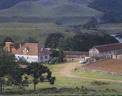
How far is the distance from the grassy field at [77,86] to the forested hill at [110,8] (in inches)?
3591

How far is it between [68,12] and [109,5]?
17.1m

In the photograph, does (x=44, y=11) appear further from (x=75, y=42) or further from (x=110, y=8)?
(x=75, y=42)

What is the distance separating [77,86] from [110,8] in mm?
128911

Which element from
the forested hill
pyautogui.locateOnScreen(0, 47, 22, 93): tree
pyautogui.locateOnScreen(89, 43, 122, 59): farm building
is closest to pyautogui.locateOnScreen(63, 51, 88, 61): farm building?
pyautogui.locateOnScreen(89, 43, 122, 59): farm building

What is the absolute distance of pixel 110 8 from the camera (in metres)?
181

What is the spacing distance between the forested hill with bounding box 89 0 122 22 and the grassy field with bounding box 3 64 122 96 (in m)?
91.2

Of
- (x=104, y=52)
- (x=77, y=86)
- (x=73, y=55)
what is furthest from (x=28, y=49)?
(x=77, y=86)

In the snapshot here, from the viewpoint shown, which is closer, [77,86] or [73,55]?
[77,86]

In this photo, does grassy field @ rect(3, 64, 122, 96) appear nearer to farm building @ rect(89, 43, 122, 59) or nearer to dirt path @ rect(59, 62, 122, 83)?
dirt path @ rect(59, 62, 122, 83)

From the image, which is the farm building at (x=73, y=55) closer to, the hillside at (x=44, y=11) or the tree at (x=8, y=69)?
the tree at (x=8, y=69)

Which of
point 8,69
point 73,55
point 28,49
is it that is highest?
point 28,49

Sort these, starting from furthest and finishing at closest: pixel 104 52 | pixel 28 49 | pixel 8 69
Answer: pixel 104 52 < pixel 28 49 < pixel 8 69

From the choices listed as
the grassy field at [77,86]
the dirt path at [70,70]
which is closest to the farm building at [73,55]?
the dirt path at [70,70]

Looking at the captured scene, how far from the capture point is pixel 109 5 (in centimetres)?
18450
